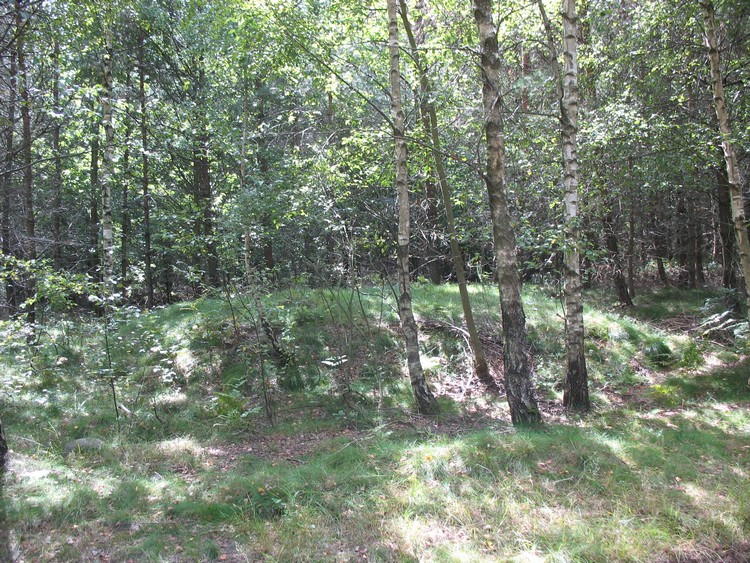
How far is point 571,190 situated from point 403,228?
2.68 m

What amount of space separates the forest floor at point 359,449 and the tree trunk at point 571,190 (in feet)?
2.29

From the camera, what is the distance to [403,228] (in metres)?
7.55

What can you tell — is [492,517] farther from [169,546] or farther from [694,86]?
[694,86]

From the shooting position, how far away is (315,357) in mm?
9430

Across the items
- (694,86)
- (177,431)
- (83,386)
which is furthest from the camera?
(694,86)

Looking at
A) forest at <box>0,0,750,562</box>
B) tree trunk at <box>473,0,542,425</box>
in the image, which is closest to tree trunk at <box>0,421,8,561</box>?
forest at <box>0,0,750,562</box>

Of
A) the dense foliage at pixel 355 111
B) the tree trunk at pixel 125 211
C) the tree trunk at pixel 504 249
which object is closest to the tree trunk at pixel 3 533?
the dense foliage at pixel 355 111

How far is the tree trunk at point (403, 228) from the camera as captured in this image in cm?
723

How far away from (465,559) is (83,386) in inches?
280

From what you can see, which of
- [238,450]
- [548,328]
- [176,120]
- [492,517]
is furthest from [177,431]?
[548,328]

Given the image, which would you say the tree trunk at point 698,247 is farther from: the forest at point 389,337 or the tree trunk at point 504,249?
the tree trunk at point 504,249

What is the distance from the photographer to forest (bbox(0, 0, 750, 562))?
4.26 metres

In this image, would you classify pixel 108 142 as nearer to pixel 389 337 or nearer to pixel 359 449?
pixel 389 337

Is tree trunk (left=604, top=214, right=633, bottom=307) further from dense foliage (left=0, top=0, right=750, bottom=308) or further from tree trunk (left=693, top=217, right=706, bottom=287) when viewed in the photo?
tree trunk (left=693, top=217, right=706, bottom=287)
